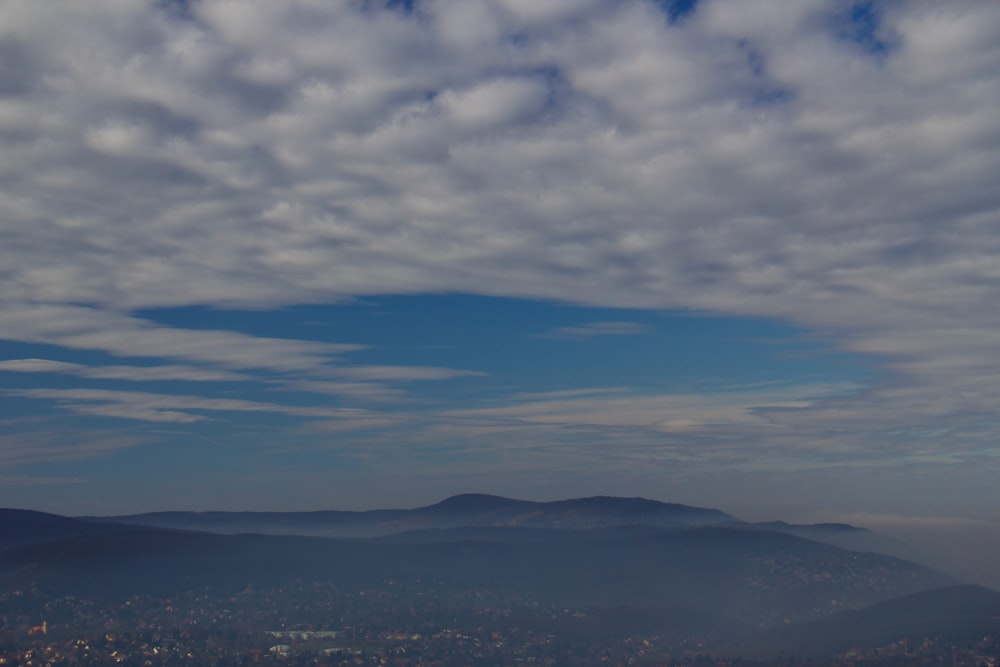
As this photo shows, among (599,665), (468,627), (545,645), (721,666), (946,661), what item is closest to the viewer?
(946,661)

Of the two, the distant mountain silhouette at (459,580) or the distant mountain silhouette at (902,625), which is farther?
the distant mountain silhouette at (459,580)

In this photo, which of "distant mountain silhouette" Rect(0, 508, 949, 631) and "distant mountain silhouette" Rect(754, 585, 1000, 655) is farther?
"distant mountain silhouette" Rect(0, 508, 949, 631)

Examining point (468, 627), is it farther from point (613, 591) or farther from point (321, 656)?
point (613, 591)

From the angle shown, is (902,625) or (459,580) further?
(459,580)

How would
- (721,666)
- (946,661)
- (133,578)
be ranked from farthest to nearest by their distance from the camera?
(133,578) < (721,666) < (946,661)

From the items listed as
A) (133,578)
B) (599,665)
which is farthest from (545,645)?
(133,578)

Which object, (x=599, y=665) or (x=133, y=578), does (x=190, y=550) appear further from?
(x=599, y=665)

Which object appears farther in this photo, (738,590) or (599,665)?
(738,590)

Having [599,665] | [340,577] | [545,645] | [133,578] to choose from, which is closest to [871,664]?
[599,665]

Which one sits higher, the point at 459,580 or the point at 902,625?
the point at 902,625
